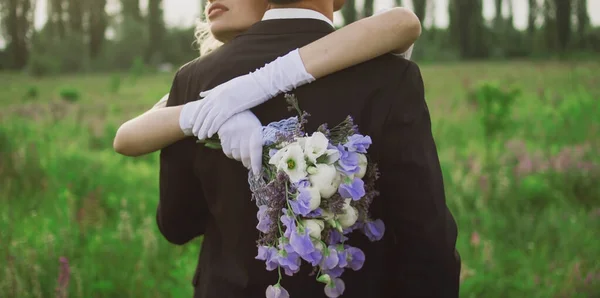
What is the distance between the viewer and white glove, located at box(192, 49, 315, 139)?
Result: 46.1 inches

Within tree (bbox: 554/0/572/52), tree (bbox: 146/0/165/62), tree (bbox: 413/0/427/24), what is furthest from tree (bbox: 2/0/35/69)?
tree (bbox: 554/0/572/52)

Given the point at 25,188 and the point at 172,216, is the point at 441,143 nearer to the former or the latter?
the point at 25,188

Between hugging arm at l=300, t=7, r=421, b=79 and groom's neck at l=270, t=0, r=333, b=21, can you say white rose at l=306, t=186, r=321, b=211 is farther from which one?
groom's neck at l=270, t=0, r=333, b=21

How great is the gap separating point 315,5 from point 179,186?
2.00 feet

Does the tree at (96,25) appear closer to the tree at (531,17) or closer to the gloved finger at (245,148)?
the tree at (531,17)

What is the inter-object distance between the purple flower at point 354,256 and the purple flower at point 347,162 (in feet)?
0.67

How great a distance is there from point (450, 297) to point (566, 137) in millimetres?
5972

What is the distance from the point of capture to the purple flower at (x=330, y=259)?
1.13 m

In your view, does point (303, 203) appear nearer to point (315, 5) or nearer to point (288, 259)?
point (288, 259)

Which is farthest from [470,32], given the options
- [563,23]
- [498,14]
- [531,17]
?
[498,14]

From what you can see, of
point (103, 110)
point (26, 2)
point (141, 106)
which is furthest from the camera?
point (26, 2)

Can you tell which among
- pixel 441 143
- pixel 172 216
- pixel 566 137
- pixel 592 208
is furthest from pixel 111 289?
pixel 566 137

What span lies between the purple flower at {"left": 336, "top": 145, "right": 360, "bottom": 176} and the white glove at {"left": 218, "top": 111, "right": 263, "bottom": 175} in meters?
0.18

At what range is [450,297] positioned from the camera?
1.40m
